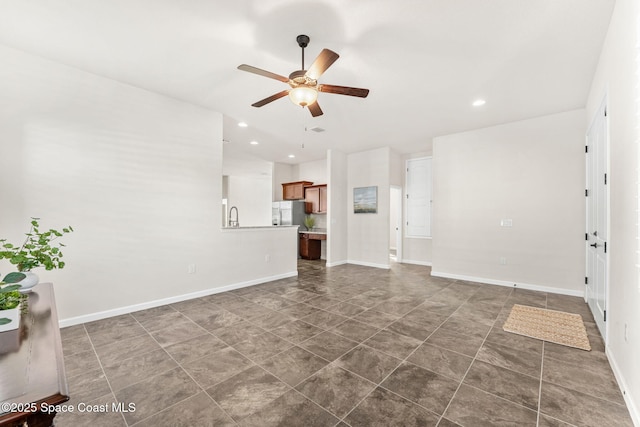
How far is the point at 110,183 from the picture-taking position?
3338mm

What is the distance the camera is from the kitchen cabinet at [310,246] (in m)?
7.88

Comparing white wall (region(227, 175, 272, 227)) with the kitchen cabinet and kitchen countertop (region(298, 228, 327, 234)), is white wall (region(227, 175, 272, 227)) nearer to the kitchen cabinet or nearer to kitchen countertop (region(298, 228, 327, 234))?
kitchen countertop (region(298, 228, 327, 234))

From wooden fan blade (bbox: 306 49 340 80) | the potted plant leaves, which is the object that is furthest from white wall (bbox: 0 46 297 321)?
wooden fan blade (bbox: 306 49 340 80)

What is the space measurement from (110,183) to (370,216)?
5213 mm

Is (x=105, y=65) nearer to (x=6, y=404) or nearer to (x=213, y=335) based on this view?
(x=213, y=335)

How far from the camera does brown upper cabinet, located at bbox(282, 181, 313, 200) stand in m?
8.17

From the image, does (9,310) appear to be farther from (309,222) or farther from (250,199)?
(250,199)

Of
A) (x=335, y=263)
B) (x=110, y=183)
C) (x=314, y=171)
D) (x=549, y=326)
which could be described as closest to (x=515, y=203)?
(x=549, y=326)

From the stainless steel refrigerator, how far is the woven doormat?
5.63 metres

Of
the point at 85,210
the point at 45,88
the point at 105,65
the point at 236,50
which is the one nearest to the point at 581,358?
the point at 236,50

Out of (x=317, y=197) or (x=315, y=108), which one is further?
(x=317, y=197)

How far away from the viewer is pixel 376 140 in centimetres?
595

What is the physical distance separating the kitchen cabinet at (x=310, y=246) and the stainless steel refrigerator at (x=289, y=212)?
52cm

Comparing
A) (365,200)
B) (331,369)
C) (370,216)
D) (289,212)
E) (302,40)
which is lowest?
(331,369)
